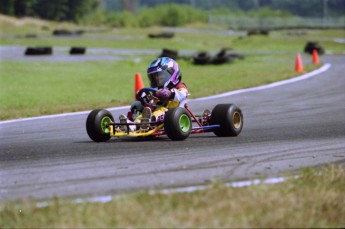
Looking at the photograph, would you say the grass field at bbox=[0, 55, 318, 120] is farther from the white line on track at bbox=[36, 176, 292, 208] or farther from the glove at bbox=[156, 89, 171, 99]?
the white line on track at bbox=[36, 176, 292, 208]

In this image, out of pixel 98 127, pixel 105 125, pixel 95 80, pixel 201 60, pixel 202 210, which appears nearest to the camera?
pixel 202 210

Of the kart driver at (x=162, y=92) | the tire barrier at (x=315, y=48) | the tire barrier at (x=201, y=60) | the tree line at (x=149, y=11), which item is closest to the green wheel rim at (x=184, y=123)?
the kart driver at (x=162, y=92)

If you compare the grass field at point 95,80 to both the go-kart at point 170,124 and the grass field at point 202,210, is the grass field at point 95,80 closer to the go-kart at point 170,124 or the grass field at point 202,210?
the go-kart at point 170,124

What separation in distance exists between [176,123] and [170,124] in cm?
7

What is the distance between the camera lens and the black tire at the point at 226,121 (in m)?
10.0

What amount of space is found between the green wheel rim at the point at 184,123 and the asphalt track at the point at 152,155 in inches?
6.1

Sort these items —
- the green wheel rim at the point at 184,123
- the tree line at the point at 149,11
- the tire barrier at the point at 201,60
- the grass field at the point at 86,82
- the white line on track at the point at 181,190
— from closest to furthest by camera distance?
1. the white line on track at the point at 181,190
2. the green wheel rim at the point at 184,123
3. the grass field at the point at 86,82
4. the tire barrier at the point at 201,60
5. the tree line at the point at 149,11

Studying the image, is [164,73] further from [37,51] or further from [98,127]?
[37,51]

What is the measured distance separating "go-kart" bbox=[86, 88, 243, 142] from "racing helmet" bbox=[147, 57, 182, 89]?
0.71 ft

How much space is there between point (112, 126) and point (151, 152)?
1523 millimetres

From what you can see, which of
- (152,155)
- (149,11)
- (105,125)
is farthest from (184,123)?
(149,11)

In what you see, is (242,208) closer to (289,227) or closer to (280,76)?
(289,227)

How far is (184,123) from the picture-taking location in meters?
9.56

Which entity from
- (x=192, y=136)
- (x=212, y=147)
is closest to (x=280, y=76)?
(x=192, y=136)
